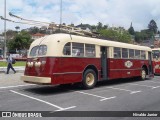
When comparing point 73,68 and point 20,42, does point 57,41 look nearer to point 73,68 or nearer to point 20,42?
point 73,68

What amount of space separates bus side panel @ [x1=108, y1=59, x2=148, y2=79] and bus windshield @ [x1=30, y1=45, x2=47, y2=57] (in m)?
4.27

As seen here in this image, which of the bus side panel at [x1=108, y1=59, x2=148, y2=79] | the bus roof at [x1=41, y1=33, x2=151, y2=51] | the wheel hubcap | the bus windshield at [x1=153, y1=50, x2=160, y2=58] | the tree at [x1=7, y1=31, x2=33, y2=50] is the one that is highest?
the tree at [x1=7, y1=31, x2=33, y2=50]

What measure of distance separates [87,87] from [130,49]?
528cm

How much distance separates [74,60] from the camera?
42.1 feet

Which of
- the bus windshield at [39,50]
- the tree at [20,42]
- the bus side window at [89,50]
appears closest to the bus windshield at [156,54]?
the bus side window at [89,50]

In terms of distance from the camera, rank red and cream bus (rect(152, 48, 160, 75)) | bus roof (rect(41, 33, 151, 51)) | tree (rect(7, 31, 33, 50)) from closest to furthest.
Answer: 1. bus roof (rect(41, 33, 151, 51))
2. red and cream bus (rect(152, 48, 160, 75))
3. tree (rect(7, 31, 33, 50))

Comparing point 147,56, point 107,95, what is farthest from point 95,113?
point 147,56

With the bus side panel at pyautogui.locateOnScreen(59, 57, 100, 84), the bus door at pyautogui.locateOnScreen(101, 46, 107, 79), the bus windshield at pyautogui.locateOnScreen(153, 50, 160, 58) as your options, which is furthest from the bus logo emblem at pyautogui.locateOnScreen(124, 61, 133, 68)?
the bus windshield at pyautogui.locateOnScreen(153, 50, 160, 58)

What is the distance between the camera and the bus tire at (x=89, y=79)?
43.8 feet

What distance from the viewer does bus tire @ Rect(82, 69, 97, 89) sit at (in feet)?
43.8

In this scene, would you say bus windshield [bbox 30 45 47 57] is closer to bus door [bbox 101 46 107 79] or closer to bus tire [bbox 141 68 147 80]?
bus door [bbox 101 46 107 79]

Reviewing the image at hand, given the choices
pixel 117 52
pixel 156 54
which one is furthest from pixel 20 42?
pixel 117 52

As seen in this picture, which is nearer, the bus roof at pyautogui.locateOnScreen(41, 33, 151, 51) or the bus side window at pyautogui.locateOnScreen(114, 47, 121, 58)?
the bus roof at pyautogui.locateOnScreen(41, 33, 151, 51)

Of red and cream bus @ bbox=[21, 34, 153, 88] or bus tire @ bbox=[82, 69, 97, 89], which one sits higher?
red and cream bus @ bbox=[21, 34, 153, 88]
